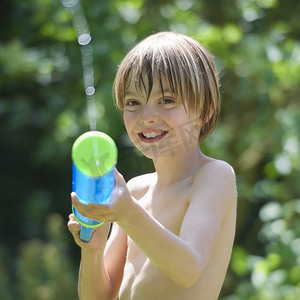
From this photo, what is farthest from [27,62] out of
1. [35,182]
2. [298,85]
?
[298,85]

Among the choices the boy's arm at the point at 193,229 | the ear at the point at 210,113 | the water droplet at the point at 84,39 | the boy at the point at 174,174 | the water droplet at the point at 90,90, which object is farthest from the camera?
the water droplet at the point at 84,39

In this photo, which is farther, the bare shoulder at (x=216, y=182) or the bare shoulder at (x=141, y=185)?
the bare shoulder at (x=141, y=185)

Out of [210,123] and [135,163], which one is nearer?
[210,123]

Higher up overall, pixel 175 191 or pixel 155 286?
pixel 175 191

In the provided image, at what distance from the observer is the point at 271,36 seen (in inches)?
112

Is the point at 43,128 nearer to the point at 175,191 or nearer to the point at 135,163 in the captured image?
the point at 135,163

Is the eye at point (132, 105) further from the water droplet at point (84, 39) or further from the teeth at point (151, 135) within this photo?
the water droplet at point (84, 39)

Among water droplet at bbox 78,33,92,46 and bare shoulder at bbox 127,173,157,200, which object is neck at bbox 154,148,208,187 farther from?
water droplet at bbox 78,33,92,46

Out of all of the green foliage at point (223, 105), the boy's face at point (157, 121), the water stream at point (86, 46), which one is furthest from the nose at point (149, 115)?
the water stream at point (86, 46)

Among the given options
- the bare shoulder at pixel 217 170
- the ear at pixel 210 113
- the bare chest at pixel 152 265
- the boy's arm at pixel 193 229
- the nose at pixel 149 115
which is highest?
the nose at pixel 149 115

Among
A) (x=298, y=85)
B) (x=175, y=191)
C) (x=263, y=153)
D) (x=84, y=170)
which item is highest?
(x=84, y=170)

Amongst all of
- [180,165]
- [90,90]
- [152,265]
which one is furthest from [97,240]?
[90,90]

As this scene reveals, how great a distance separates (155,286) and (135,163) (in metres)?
1.92

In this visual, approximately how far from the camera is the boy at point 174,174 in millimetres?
1040
